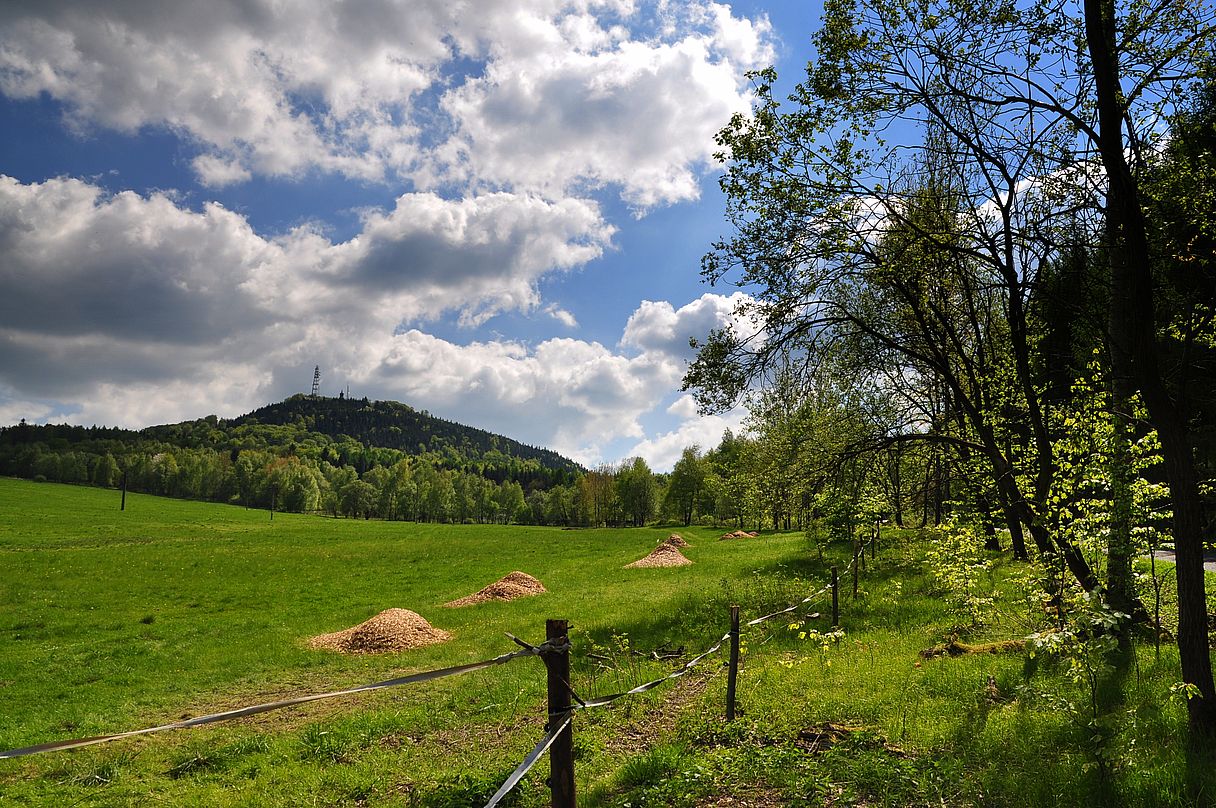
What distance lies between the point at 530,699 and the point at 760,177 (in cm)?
1001

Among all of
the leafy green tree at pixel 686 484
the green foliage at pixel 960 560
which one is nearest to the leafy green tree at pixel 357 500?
the leafy green tree at pixel 686 484

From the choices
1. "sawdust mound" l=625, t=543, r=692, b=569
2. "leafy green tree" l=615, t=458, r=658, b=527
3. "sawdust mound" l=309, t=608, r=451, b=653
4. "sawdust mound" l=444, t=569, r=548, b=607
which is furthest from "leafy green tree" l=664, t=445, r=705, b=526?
"sawdust mound" l=309, t=608, r=451, b=653

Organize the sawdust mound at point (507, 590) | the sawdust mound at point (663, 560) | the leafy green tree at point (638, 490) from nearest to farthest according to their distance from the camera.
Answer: the sawdust mound at point (507, 590)
the sawdust mound at point (663, 560)
the leafy green tree at point (638, 490)

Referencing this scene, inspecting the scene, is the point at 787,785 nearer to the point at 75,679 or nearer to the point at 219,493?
the point at 75,679

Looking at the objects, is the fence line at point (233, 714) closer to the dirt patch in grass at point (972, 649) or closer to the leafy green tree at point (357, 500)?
the dirt patch in grass at point (972, 649)

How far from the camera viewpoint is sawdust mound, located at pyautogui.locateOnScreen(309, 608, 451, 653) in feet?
55.0

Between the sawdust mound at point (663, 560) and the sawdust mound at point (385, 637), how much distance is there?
15810 millimetres

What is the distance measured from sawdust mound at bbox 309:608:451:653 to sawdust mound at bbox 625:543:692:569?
15.8 metres

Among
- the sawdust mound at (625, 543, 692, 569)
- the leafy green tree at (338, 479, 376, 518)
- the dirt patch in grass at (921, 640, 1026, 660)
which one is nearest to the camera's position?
the dirt patch in grass at (921, 640, 1026, 660)

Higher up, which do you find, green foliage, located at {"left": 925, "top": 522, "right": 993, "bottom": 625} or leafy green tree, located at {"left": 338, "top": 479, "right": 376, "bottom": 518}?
green foliage, located at {"left": 925, "top": 522, "right": 993, "bottom": 625}

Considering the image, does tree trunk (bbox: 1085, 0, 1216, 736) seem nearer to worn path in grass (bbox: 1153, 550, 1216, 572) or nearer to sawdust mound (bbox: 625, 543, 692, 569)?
worn path in grass (bbox: 1153, 550, 1216, 572)

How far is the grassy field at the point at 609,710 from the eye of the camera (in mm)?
6414

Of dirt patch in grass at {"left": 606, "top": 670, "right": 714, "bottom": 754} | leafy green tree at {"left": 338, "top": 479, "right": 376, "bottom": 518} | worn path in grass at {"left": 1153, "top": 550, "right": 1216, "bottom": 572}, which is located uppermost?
worn path in grass at {"left": 1153, "top": 550, "right": 1216, "bottom": 572}

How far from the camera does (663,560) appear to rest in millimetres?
33594
